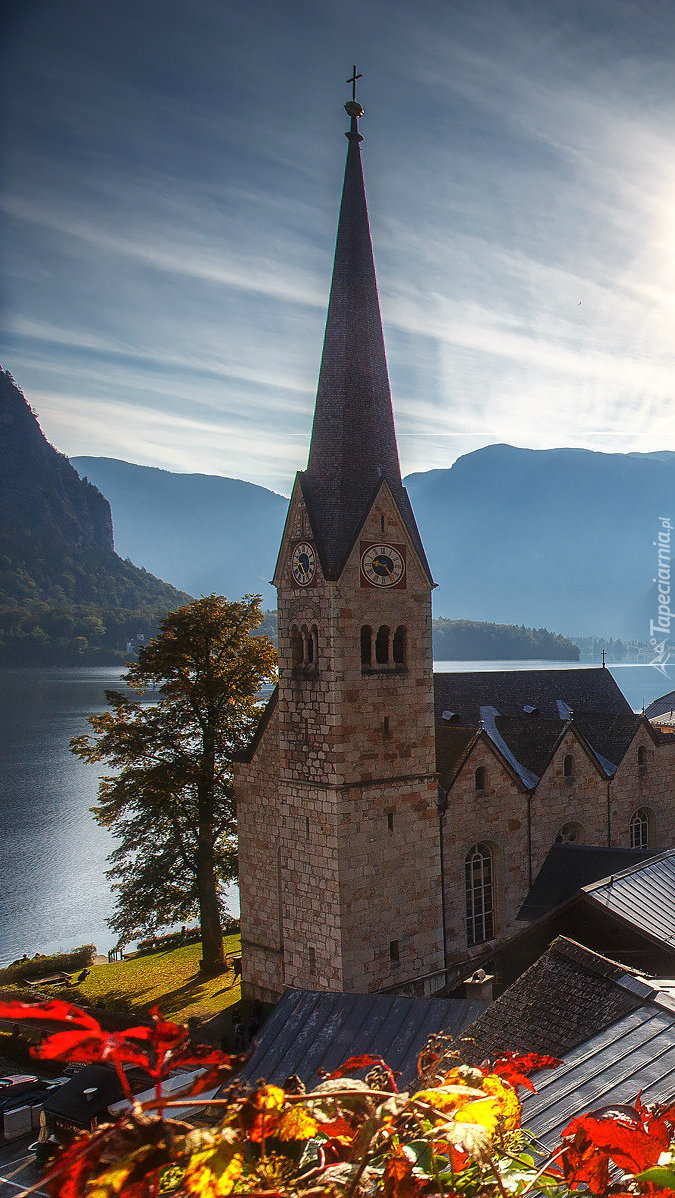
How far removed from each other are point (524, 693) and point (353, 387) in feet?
52.9

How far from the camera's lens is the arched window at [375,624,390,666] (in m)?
22.6

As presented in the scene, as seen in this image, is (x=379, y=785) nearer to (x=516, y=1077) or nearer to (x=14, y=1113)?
(x=14, y=1113)

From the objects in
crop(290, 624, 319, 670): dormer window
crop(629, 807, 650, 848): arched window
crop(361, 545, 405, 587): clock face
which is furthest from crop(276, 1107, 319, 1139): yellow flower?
crop(629, 807, 650, 848): arched window

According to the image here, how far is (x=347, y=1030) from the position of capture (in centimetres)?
1338

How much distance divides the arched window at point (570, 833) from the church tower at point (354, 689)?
276 inches

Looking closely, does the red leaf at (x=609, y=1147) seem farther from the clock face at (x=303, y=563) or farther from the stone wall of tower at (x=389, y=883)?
the clock face at (x=303, y=563)

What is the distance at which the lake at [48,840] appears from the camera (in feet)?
141

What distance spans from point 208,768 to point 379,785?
9.95m

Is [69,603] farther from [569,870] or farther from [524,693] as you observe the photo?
[569,870]

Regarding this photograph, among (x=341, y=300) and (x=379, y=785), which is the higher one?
(x=341, y=300)

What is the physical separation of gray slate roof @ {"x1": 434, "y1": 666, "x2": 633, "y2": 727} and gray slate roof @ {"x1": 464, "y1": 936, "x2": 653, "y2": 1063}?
19.4 metres

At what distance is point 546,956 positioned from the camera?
1130cm

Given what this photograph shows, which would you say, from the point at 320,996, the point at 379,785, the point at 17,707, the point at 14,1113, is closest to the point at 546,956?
the point at 320,996

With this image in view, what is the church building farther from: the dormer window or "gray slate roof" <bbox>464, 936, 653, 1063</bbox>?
"gray slate roof" <bbox>464, 936, 653, 1063</bbox>
